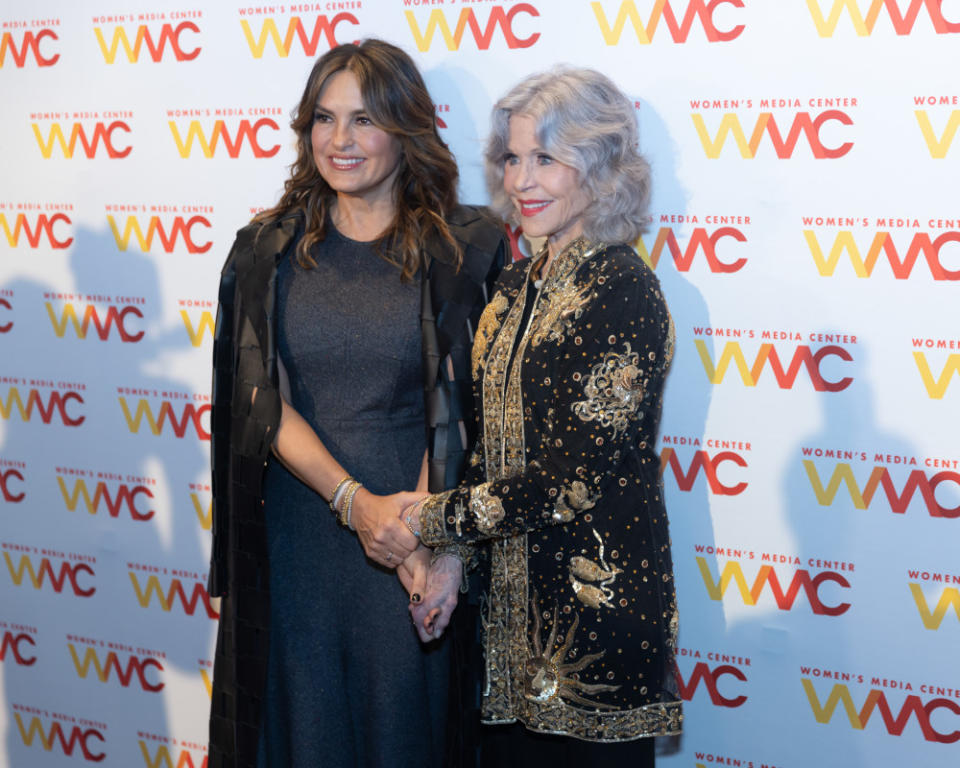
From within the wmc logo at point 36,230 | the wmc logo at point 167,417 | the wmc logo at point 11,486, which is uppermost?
the wmc logo at point 36,230

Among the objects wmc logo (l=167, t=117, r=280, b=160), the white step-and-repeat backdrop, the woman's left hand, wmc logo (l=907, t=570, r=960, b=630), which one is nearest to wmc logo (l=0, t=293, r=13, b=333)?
the white step-and-repeat backdrop

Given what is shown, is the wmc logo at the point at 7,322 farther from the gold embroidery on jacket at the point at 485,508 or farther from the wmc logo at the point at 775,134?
the wmc logo at the point at 775,134

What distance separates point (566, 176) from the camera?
1.82m

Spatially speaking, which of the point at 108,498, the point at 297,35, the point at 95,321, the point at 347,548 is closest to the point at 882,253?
the point at 347,548

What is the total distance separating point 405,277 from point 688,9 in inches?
32.2

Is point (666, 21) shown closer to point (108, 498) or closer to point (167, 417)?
point (167, 417)

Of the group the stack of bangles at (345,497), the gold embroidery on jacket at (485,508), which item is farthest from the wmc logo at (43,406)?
the gold embroidery on jacket at (485,508)

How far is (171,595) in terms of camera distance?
294 cm

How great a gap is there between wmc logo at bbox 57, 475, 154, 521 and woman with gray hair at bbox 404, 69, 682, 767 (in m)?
1.30

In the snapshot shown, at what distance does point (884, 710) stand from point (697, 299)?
0.98 metres

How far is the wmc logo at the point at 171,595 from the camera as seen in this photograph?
9.53 feet

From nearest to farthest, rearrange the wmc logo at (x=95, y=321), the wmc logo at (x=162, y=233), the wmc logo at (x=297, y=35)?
the wmc logo at (x=297, y=35) < the wmc logo at (x=162, y=233) < the wmc logo at (x=95, y=321)

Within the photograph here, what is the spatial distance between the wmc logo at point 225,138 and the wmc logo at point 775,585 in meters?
1.46

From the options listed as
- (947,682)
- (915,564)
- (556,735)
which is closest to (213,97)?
(556,735)
